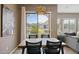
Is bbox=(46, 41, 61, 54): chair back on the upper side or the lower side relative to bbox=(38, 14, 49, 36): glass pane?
lower

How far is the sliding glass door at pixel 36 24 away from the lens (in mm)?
9664

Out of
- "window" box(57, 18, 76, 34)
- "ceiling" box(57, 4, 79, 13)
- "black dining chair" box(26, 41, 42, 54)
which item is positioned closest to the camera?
"black dining chair" box(26, 41, 42, 54)

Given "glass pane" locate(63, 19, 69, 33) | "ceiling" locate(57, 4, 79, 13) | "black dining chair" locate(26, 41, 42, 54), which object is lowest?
"black dining chair" locate(26, 41, 42, 54)

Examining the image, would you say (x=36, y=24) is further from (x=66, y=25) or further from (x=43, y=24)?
(x=66, y=25)

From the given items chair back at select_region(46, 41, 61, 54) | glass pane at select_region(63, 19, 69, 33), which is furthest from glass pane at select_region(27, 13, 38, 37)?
chair back at select_region(46, 41, 61, 54)

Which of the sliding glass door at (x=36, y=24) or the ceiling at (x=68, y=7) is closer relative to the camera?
the ceiling at (x=68, y=7)

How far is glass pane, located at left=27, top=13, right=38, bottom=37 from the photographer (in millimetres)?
9672

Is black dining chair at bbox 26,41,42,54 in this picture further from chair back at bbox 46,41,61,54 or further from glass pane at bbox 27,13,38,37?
glass pane at bbox 27,13,38,37

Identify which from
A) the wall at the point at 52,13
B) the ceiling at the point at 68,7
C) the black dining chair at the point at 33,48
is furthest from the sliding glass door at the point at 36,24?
the black dining chair at the point at 33,48

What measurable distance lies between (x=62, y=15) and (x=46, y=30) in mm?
3484

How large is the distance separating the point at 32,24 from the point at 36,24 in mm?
233

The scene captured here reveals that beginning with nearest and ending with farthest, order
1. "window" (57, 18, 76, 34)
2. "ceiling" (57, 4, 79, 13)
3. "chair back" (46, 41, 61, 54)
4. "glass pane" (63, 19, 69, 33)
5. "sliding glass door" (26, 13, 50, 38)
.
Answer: "chair back" (46, 41, 61, 54)
"ceiling" (57, 4, 79, 13)
"sliding glass door" (26, 13, 50, 38)
"window" (57, 18, 76, 34)
"glass pane" (63, 19, 69, 33)

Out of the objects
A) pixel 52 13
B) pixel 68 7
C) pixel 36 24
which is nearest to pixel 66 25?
pixel 68 7

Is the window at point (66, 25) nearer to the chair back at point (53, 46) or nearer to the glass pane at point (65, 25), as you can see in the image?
the glass pane at point (65, 25)
